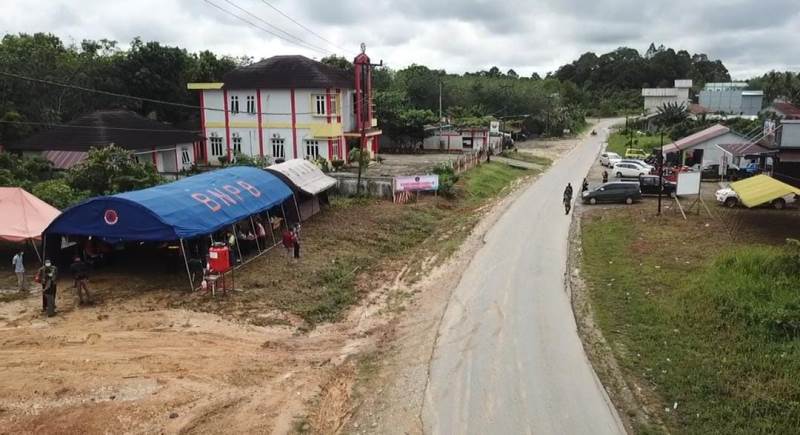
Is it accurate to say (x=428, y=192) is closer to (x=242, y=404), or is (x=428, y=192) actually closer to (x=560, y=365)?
(x=560, y=365)

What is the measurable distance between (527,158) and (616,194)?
82.7 feet

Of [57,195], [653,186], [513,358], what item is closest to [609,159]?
[653,186]

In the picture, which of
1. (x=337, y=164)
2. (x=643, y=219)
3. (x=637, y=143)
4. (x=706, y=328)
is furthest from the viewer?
(x=637, y=143)

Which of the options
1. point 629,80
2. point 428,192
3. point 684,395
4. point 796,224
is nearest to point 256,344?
point 684,395

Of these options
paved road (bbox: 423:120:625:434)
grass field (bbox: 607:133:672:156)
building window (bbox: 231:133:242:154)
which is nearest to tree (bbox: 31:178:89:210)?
paved road (bbox: 423:120:625:434)

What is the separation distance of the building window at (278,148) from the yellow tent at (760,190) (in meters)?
30.8

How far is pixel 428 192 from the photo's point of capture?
120 ft

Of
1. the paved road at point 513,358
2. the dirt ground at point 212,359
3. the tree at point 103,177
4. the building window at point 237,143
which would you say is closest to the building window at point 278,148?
the building window at point 237,143

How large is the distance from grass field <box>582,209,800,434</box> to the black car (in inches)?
511

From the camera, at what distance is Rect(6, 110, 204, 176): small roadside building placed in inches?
1592

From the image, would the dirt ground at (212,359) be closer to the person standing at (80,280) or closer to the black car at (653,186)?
the person standing at (80,280)

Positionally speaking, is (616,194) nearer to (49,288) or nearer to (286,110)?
(286,110)

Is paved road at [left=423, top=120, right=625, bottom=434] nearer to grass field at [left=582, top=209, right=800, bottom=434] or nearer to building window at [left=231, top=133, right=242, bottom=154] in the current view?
grass field at [left=582, top=209, right=800, bottom=434]

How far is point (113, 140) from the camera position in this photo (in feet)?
135
